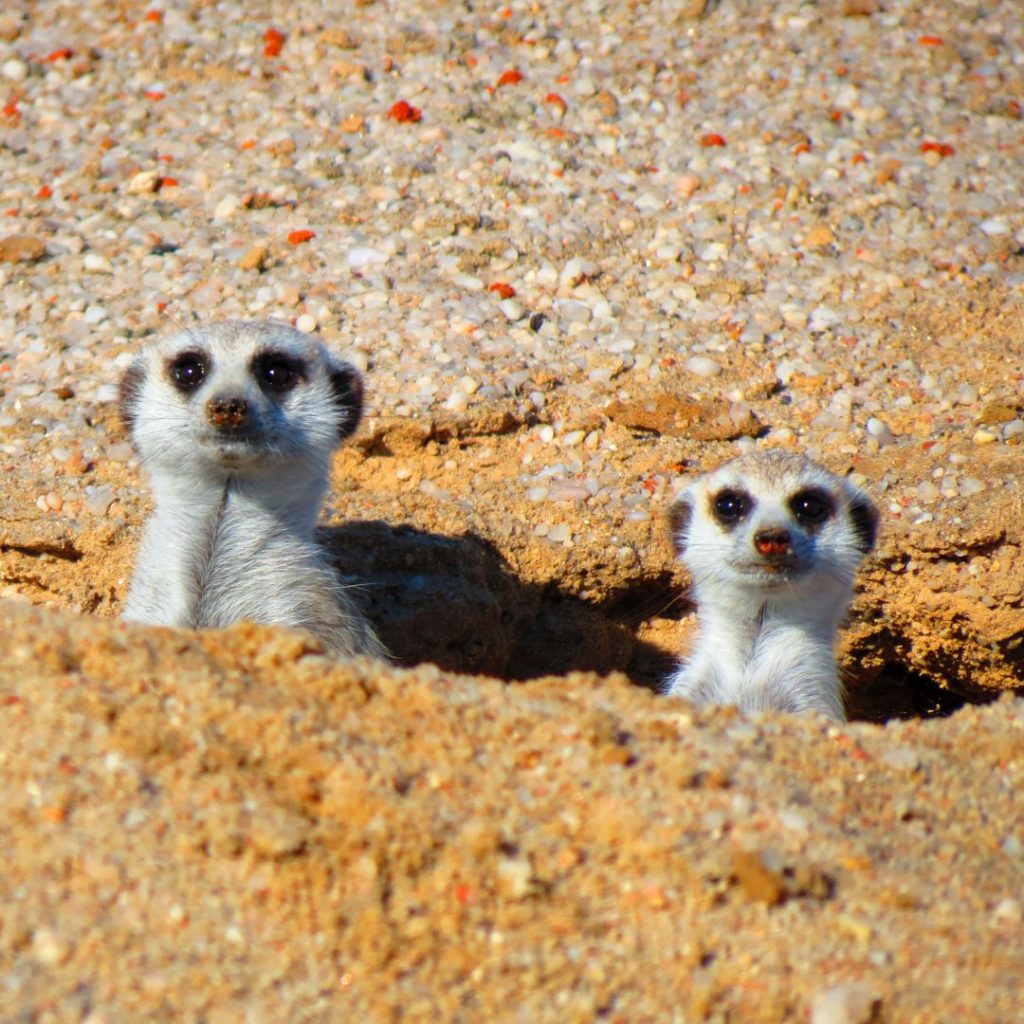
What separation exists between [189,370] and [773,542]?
5.46 feet

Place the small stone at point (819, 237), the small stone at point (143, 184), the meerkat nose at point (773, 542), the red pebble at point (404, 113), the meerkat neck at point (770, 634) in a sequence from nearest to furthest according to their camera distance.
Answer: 1. the meerkat nose at point (773, 542)
2. the meerkat neck at point (770, 634)
3. the small stone at point (819, 237)
4. the small stone at point (143, 184)
5. the red pebble at point (404, 113)

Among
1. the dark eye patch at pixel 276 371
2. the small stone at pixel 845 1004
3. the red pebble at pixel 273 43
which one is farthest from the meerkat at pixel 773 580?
the red pebble at pixel 273 43

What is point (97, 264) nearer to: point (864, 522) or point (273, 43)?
point (273, 43)

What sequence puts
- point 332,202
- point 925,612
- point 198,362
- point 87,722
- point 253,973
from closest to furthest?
point 253,973, point 87,722, point 198,362, point 925,612, point 332,202

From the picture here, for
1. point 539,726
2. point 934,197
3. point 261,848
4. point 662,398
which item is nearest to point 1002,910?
point 539,726

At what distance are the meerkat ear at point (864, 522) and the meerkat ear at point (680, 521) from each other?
0.48 m

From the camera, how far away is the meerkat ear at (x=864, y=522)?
4.20 m

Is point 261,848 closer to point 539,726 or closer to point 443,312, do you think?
point 539,726

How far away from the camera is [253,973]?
2055 mm

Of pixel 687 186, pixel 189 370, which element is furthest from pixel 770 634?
pixel 687 186

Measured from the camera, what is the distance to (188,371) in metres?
3.96

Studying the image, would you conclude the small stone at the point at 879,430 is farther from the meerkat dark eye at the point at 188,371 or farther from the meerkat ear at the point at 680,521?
the meerkat dark eye at the point at 188,371

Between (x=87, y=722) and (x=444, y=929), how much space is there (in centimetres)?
75

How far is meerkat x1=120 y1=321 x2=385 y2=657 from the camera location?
3.93m
